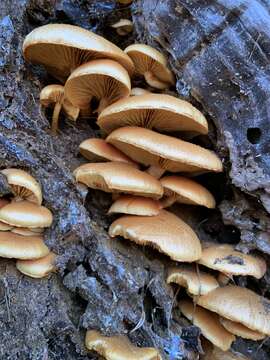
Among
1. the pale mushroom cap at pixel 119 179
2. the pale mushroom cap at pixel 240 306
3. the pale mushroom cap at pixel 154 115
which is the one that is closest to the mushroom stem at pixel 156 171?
the pale mushroom cap at pixel 119 179

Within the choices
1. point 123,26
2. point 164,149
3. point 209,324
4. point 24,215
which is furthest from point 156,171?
point 123,26

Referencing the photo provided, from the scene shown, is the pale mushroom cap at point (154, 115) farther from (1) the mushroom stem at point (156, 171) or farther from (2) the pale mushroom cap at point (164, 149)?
(1) the mushroom stem at point (156, 171)

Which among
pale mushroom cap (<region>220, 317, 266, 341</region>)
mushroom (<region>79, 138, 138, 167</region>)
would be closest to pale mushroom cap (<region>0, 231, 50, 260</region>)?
mushroom (<region>79, 138, 138, 167</region>)

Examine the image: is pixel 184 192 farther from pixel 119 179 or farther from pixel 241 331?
pixel 241 331

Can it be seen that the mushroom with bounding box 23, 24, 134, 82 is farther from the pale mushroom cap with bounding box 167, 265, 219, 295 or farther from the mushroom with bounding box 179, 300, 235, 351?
the mushroom with bounding box 179, 300, 235, 351

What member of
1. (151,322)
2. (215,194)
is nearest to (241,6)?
(215,194)

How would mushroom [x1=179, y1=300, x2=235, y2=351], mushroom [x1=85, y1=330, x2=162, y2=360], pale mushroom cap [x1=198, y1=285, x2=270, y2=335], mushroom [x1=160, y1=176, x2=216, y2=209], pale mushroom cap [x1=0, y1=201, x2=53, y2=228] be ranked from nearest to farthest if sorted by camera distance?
mushroom [x1=85, y1=330, x2=162, y2=360]
pale mushroom cap [x1=0, y1=201, x2=53, y2=228]
pale mushroom cap [x1=198, y1=285, x2=270, y2=335]
mushroom [x1=160, y1=176, x2=216, y2=209]
mushroom [x1=179, y1=300, x2=235, y2=351]

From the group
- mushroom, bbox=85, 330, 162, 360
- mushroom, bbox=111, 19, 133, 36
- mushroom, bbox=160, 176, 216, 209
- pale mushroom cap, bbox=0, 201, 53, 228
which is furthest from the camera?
mushroom, bbox=111, 19, 133, 36
